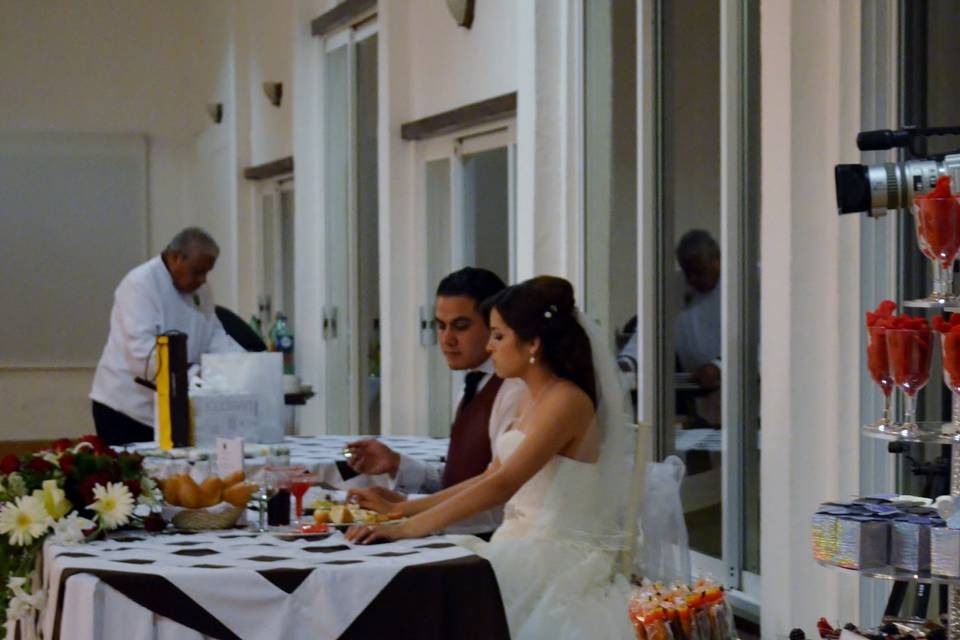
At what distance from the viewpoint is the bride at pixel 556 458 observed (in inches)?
152

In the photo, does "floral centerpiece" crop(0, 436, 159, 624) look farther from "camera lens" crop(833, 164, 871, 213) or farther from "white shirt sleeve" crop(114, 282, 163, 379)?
"white shirt sleeve" crop(114, 282, 163, 379)

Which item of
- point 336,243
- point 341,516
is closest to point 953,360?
point 341,516

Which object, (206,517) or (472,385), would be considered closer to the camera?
(206,517)

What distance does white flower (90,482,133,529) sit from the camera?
381 centimetres

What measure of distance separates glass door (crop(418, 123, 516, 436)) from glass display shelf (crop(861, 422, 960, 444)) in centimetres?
415

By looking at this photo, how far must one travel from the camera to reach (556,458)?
13.1ft

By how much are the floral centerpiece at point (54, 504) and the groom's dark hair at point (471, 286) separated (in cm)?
107

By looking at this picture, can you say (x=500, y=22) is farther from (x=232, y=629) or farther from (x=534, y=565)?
(x=232, y=629)

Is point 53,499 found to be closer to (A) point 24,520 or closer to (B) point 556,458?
(A) point 24,520

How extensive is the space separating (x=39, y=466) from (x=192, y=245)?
2828mm

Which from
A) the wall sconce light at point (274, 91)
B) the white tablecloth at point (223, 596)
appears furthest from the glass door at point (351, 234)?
the white tablecloth at point (223, 596)

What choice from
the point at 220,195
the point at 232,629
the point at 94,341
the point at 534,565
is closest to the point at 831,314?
the point at 534,565

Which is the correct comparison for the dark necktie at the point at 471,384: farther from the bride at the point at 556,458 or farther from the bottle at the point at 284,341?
the bottle at the point at 284,341

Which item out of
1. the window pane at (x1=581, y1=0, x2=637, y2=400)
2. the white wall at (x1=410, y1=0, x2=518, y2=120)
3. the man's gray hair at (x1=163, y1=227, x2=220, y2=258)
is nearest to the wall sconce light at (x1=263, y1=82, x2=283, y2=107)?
the white wall at (x1=410, y1=0, x2=518, y2=120)
